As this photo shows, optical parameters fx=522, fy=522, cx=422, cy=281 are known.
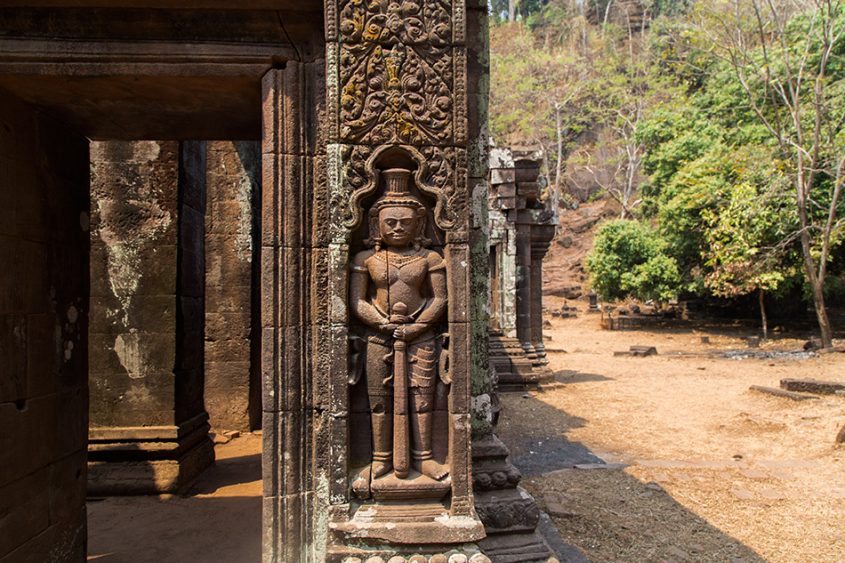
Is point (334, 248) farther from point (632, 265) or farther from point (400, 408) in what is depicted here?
point (632, 265)

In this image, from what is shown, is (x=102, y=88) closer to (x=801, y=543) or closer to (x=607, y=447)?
(x=801, y=543)

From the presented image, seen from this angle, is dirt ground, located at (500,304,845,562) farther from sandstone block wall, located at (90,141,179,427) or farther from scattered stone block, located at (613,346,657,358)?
sandstone block wall, located at (90,141,179,427)

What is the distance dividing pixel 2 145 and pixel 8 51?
0.53 metres

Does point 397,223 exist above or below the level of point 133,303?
above

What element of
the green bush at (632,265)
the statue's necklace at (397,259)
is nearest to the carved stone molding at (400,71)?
the statue's necklace at (397,259)

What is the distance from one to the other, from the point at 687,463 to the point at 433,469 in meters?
5.65

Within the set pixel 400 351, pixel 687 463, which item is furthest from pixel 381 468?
pixel 687 463

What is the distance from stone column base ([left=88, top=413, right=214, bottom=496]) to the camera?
5504 millimetres

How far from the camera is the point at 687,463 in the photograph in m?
7.05

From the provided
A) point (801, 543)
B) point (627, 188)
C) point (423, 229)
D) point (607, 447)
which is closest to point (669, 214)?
point (627, 188)

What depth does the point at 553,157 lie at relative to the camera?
43625mm

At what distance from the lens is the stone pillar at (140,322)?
5625 millimetres

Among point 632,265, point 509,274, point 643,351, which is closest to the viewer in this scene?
point 509,274

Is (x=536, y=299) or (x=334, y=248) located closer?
(x=334, y=248)
